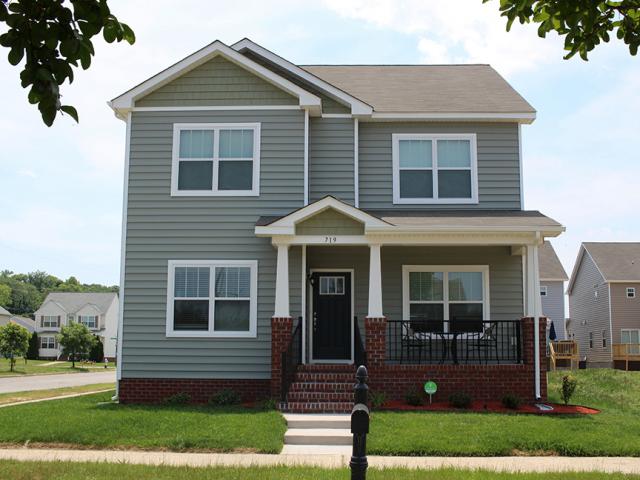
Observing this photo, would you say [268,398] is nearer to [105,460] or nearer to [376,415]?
[376,415]

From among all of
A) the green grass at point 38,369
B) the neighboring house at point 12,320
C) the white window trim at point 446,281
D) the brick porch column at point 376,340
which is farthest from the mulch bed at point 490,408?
the neighboring house at point 12,320

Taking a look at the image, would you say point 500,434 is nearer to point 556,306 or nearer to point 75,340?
point 556,306

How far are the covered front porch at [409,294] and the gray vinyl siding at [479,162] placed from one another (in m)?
0.92

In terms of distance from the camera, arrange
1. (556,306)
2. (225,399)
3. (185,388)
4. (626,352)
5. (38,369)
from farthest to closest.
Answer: (38,369), (556,306), (626,352), (185,388), (225,399)

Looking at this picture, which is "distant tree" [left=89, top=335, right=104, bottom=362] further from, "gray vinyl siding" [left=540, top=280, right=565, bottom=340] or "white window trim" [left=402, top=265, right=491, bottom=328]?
"white window trim" [left=402, top=265, right=491, bottom=328]

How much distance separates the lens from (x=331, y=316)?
1730cm

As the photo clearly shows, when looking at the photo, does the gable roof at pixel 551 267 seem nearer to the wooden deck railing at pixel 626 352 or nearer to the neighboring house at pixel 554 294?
the neighboring house at pixel 554 294

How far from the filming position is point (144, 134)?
17.0 metres

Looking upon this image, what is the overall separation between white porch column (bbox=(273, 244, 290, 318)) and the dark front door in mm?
2006

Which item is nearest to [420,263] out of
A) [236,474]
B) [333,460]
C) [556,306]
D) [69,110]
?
[333,460]

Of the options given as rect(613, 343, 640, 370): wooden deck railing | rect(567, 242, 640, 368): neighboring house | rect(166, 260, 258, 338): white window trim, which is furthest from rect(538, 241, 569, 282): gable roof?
rect(166, 260, 258, 338): white window trim

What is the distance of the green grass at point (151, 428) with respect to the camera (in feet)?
35.5

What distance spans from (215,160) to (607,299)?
3121 cm

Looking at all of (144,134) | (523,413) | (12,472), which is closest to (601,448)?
(523,413)
